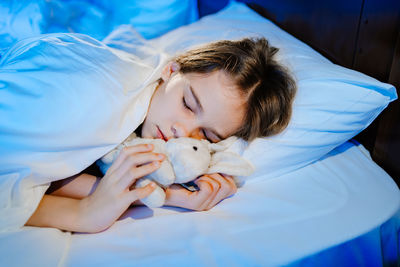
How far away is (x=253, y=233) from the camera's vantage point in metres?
0.66

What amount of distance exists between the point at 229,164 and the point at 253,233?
0.57 ft

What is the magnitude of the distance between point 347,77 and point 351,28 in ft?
0.88

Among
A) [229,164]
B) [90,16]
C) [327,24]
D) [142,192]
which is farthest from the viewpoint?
[90,16]

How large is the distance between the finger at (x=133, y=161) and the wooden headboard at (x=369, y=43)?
0.71 metres

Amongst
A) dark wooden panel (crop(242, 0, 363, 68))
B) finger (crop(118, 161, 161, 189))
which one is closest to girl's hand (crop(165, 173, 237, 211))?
finger (crop(118, 161, 161, 189))

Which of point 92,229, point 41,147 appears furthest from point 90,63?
point 92,229

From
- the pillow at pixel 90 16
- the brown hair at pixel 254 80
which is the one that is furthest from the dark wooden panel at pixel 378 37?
the pillow at pixel 90 16

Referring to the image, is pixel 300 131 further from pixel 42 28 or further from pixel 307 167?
pixel 42 28

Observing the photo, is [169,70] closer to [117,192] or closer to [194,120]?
[194,120]

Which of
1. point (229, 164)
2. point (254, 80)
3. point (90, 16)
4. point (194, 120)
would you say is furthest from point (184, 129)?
point (90, 16)

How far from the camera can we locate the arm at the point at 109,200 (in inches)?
25.8

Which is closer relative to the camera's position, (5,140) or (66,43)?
(5,140)

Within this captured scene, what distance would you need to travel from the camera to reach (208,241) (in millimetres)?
635

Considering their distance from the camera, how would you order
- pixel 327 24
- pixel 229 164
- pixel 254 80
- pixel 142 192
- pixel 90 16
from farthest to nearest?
pixel 90 16, pixel 327 24, pixel 254 80, pixel 229 164, pixel 142 192
